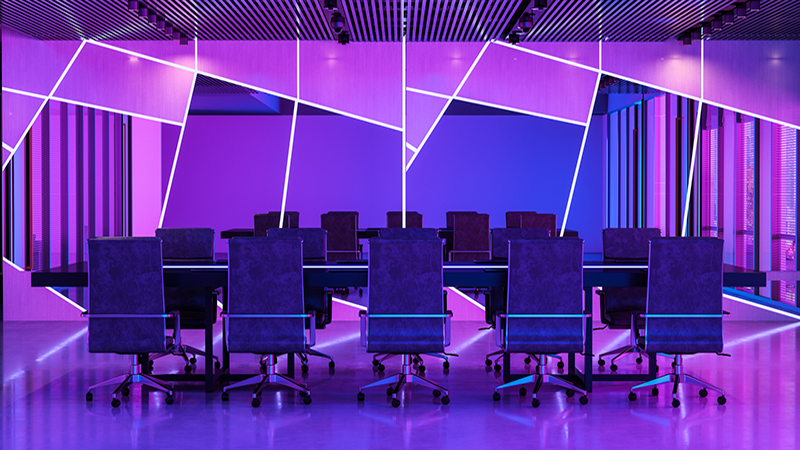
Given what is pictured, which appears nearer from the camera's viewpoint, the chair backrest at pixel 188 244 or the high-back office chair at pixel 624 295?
the high-back office chair at pixel 624 295

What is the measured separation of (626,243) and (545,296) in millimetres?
1515

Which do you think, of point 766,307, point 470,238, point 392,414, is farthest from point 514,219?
point 392,414

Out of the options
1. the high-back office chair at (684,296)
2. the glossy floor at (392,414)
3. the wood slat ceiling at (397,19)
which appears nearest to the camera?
the glossy floor at (392,414)

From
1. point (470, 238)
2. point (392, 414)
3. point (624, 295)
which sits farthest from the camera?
point (470, 238)

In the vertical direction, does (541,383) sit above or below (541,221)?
below

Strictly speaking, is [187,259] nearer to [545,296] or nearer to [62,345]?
[62,345]

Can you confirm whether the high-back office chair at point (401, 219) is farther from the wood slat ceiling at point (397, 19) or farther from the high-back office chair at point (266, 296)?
the high-back office chair at point (266, 296)

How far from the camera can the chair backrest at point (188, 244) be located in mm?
5117

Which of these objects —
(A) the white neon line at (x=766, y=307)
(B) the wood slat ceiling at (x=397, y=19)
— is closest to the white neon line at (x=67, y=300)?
(B) the wood slat ceiling at (x=397, y=19)

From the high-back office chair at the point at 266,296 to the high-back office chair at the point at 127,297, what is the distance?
42 cm

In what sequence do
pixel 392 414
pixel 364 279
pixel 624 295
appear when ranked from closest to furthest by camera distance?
pixel 392 414, pixel 364 279, pixel 624 295

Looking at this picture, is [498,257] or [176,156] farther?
[176,156]

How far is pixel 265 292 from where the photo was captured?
4066 mm

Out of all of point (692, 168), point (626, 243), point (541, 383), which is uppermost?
point (692, 168)
